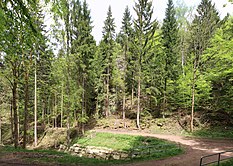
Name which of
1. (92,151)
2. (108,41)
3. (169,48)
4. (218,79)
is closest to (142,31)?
(169,48)

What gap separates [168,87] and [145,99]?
549 cm

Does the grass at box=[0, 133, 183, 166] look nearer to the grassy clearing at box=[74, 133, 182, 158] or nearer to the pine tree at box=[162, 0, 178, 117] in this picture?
the grassy clearing at box=[74, 133, 182, 158]

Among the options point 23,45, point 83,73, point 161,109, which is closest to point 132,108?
point 161,109

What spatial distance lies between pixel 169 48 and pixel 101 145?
52.6 ft

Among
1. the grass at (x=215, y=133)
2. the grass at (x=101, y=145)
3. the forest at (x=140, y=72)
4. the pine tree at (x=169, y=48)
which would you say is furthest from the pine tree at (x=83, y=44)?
the grass at (x=215, y=133)

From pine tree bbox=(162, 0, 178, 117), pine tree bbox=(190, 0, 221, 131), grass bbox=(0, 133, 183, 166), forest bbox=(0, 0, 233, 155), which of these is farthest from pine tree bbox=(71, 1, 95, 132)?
pine tree bbox=(190, 0, 221, 131)

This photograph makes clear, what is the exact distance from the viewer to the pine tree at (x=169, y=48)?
25.2 m

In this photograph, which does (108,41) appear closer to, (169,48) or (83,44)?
(83,44)

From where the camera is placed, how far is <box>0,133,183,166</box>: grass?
30.9 feet

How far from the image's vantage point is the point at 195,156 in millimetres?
11734

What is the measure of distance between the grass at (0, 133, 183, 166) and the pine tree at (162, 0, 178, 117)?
9678 mm

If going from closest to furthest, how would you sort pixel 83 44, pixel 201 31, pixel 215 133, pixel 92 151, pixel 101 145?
1. pixel 92 151
2. pixel 101 145
3. pixel 215 133
4. pixel 201 31
5. pixel 83 44

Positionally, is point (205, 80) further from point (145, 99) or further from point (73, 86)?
point (73, 86)

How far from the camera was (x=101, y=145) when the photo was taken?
55.5 ft
